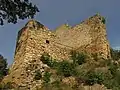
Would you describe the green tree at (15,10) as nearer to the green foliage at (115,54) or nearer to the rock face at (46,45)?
the rock face at (46,45)

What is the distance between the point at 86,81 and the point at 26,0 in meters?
8.63

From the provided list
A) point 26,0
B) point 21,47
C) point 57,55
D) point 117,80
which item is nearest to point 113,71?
point 117,80

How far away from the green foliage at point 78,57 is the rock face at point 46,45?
475mm

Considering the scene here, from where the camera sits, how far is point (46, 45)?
28859 mm

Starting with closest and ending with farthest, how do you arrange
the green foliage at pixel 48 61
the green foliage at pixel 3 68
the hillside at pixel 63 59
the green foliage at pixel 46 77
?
the hillside at pixel 63 59
the green foliage at pixel 46 77
the green foliage at pixel 48 61
the green foliage at pixel 3 68

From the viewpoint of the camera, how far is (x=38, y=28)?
28.9 meters

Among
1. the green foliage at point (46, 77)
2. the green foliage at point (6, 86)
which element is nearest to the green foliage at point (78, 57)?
the green foliage at point (46, 77)

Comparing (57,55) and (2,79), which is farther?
(57,55)

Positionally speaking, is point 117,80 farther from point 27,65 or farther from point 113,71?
point 27,65

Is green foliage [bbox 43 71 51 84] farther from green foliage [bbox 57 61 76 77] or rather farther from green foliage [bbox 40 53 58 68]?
green foliage [bbox 40 53 58 68]

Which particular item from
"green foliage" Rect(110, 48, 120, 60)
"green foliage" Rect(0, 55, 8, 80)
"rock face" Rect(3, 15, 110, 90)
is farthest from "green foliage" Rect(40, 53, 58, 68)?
"green foliage" Rect(110, 48, 120, 60)

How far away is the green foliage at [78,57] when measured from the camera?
2841 centimetres

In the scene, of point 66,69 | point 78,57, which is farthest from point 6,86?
point 78,57

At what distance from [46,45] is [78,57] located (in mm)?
2528
